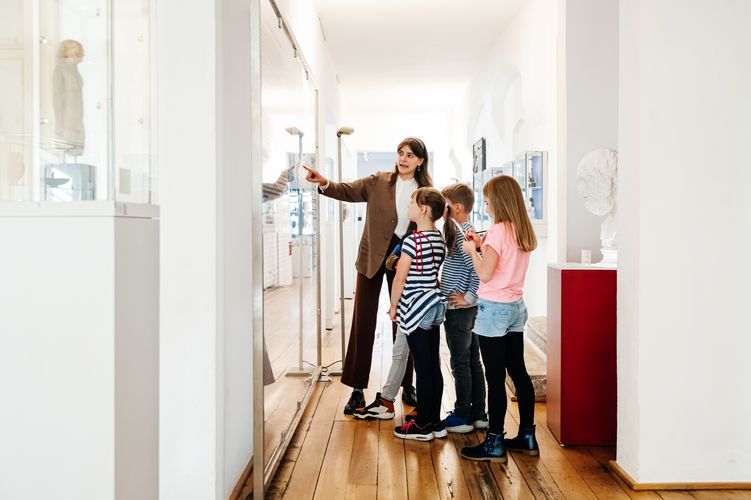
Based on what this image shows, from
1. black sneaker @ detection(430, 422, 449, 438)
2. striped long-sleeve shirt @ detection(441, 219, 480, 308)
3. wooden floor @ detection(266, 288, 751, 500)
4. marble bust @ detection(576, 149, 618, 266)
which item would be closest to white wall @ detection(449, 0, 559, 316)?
marble bust @ detection(576, 149, 618, 266)

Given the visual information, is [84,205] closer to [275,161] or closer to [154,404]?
[154,404]

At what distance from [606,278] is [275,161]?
1594 mm

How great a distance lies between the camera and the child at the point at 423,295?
121 inches

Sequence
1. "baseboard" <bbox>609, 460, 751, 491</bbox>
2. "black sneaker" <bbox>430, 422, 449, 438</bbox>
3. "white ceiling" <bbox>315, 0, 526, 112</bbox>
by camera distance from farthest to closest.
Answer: "white ceiling" <bbox>315, 0, 526, 112</bbox> < "black sneaker" <bbox>430, 422, 449, 438</bbox> < "baseboard" <bbox>609, 460, 751, 491</bbox>

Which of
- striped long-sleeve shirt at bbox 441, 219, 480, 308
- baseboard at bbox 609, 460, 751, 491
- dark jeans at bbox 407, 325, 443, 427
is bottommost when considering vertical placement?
baseboard at bbox 609, 460, 751, 491

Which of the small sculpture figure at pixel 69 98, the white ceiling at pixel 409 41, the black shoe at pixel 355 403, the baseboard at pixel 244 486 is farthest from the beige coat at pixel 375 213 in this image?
the white ceiling at pixel 409 41

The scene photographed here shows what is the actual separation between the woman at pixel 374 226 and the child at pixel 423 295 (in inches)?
17.2

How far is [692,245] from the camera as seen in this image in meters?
2.54

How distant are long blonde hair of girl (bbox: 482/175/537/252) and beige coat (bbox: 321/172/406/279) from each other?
79cm

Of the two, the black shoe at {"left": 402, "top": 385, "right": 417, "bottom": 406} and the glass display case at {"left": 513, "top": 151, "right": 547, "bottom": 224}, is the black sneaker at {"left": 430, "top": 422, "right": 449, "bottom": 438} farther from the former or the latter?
the glass display case at {"left": 513, "top": 151, "right": 547, "bottom": 224}

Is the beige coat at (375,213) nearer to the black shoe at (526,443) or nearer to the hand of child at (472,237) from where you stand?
the hand of child at (472,237)

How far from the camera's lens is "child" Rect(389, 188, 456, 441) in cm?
307

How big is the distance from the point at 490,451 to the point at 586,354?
0.63 meters

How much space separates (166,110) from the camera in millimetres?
2062
